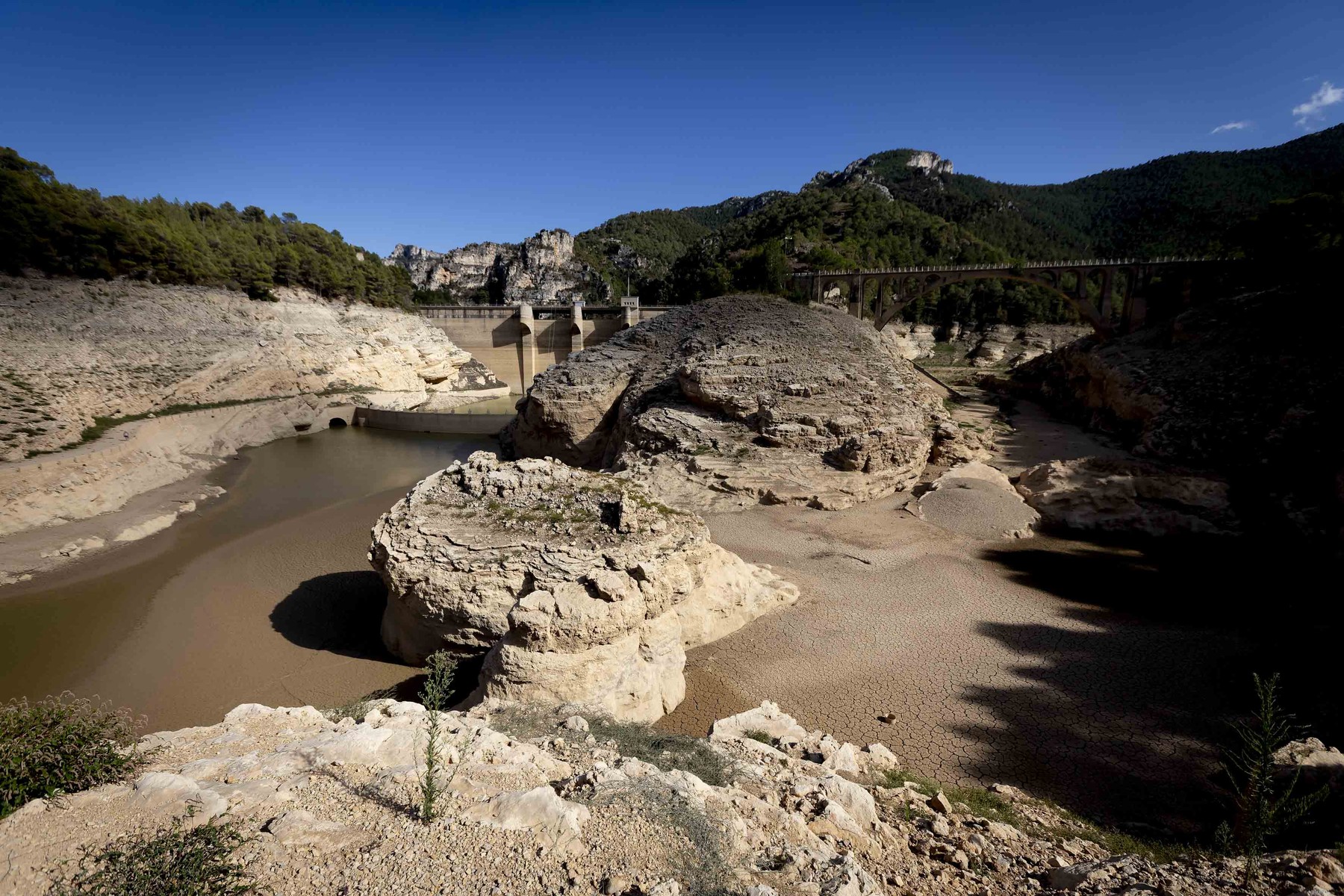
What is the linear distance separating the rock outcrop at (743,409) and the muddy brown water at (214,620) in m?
7.38

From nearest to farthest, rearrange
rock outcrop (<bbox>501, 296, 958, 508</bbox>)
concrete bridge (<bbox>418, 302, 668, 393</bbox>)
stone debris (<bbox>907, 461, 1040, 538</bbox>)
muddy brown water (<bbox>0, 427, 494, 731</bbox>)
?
muddy brown water (<bbox>0, 427, 494, 731</bbox>), stone debris (<bbox>907, 461, 1040, 538</bbox>), rock outcrop (<bbox>501, 296, 958, 508</bbox>), concrete bridge (<bbox>418, 302, 668, 393</bbox>)

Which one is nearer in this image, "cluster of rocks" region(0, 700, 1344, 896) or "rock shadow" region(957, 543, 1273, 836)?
"cluster of rocks" region(0, 700, 1344, 896)

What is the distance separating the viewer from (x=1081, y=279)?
35.5 meters

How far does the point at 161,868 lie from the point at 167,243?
4278 cm

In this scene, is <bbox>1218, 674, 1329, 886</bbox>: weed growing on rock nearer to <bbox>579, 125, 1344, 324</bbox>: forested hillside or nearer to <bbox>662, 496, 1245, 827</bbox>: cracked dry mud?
<bbox>662, 496, 1245, 827</bbox>: cracked dry mud

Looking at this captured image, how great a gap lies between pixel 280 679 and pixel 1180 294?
42590 millimetres

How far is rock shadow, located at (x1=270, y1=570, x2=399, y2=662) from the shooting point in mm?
10820

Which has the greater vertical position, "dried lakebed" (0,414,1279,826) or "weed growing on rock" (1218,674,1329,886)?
"weed growing on rock" (1218,674,1329,886)

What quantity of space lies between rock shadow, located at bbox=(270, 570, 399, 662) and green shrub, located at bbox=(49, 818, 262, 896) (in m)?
7.10

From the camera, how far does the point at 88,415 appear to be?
23625mm

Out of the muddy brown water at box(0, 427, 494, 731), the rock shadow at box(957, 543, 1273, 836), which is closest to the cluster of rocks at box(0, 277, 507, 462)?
the muddy brown water at box(0, 427, 494, 731)

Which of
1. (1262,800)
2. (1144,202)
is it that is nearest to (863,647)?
(1262,800)

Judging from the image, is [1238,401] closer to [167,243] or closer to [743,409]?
[743,409]

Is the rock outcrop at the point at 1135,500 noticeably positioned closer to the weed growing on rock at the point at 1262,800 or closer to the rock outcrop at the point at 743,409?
the rock outcrop at the point at 743,409
